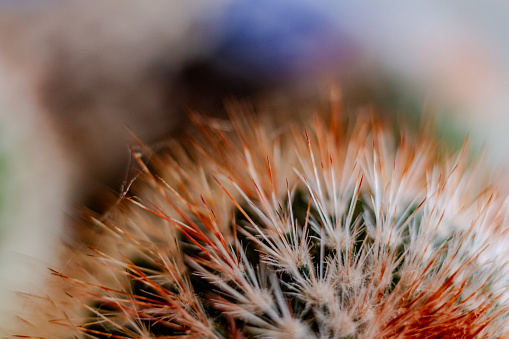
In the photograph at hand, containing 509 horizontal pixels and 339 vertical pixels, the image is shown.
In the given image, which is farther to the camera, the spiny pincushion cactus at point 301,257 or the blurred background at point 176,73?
the blurred background at point 176,73

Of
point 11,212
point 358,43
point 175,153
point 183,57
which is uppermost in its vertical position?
point 358,43

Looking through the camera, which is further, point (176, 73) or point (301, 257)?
point (176, 73)

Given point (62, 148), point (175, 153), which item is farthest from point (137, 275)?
point (62, 148)

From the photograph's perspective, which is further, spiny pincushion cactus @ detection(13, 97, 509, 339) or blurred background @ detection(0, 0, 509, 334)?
blurred background @ detection(0, 0, 509, 334)

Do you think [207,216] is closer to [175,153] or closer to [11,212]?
[175,153]

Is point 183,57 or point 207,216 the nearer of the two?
point 207,216
